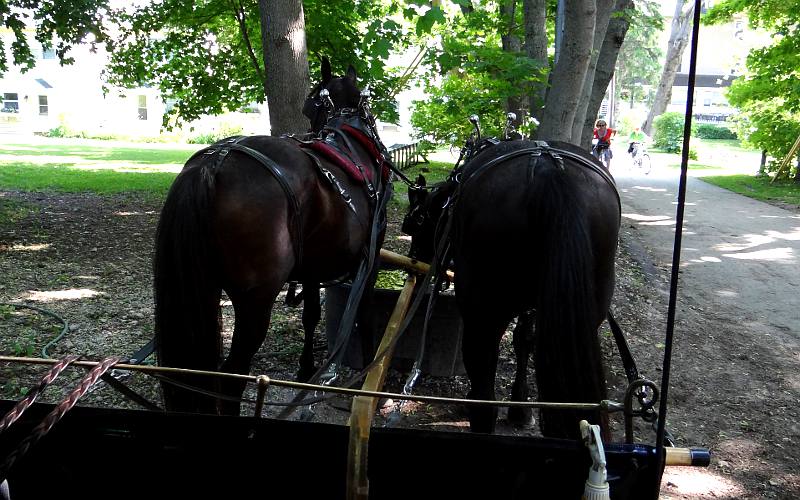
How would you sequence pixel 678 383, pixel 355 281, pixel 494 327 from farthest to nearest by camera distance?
1. pixel 678 383
2. pixel 355 281
3. pixel 494 327

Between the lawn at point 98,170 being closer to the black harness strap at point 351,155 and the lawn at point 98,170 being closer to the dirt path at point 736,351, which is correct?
the dirt path at point 736,351

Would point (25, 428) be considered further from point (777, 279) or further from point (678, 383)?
point (777, 279)

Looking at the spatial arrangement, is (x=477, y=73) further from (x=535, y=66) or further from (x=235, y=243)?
(x=235, y=243)

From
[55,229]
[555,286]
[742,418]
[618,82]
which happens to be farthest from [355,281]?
[618,82]

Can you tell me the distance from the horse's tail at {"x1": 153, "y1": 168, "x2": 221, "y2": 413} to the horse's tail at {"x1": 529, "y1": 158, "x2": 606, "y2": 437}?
4.92 feet

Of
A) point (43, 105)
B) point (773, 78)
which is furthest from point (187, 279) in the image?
point (43, 105)

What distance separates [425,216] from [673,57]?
3580 cm

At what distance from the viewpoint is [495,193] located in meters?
2.98

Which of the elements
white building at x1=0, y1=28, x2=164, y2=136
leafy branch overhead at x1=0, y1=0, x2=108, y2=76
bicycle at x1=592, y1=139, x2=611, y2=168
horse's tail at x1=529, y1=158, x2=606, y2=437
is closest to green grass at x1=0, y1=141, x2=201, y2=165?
leafy branch overhead at x1=0, y1=0, x2=108, y2=76

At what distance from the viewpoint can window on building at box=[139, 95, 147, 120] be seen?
139 ft

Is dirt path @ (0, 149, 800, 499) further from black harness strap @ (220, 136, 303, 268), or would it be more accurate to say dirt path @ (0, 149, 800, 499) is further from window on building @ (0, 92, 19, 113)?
window on building @ (0, 92, 19, 113)

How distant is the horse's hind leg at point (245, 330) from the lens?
10.4 ft

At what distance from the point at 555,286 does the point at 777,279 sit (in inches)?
262

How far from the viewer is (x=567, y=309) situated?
2582 millimetres
